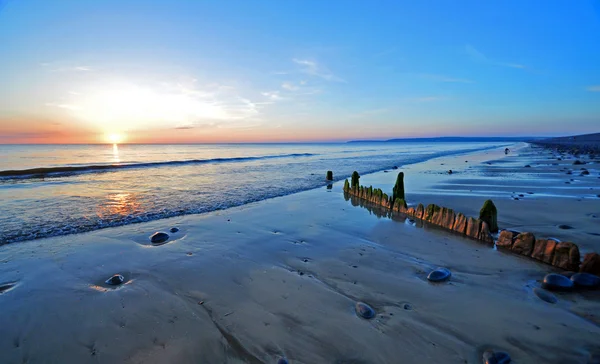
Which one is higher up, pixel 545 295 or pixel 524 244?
pixel 524 244

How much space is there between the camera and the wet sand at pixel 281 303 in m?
3.36

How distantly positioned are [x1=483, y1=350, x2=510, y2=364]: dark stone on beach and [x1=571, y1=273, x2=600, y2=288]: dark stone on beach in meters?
2.73

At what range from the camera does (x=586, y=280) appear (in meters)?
4.59

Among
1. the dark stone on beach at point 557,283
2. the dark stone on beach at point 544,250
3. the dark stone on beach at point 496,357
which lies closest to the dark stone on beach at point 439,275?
the dark stone on beach at point 557,283

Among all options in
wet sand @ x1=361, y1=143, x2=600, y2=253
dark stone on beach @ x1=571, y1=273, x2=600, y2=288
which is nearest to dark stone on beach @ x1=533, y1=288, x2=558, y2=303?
dark stone on beach @ x1=571, y1=273, x2=600, y2=288

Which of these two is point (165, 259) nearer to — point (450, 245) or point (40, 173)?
point (450, 245)

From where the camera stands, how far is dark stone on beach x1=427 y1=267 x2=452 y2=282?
499cm

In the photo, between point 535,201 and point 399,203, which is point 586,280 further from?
point 535,201

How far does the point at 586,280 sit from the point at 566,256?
27.6 inches

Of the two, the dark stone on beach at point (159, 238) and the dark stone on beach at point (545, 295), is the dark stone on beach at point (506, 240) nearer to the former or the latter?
the dark stone on beach at point (545, 295)

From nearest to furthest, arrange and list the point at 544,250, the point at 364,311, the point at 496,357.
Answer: the point at 496,357 → the point at 364,311 → the point at 544,250

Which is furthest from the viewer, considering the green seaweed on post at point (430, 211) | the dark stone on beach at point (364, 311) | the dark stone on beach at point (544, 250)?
the green seaweed on post at point (430, 211)

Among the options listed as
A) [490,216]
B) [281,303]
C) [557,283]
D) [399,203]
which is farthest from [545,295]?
[399,203]

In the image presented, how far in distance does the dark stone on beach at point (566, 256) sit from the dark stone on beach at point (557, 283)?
26.2 inches
